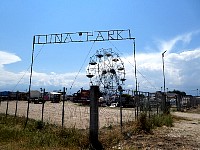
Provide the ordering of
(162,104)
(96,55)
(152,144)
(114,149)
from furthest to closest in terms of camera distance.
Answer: (96,55), (162,104), (152,144), (114,149)

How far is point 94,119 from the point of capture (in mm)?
11695

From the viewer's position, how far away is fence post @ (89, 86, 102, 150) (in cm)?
1125

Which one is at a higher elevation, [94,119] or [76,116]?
[94,119]

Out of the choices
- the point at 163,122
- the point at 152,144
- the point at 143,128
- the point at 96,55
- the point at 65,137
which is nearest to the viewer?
the point at 152,144

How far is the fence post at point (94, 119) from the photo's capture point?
443 inches

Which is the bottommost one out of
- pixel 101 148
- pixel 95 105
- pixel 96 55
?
pixel 101 148

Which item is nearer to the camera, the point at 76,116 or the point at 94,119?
the point at 94,119

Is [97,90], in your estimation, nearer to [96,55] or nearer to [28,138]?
[28,138]

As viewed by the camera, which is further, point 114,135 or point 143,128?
point 143,128

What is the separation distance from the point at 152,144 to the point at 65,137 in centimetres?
348

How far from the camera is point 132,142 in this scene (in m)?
11.8

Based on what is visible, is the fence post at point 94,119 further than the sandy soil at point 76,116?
No

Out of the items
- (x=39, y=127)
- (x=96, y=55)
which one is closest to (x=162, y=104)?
(x=39, y=127)

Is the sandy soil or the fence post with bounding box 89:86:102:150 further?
the sandy soil
